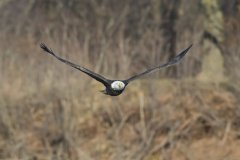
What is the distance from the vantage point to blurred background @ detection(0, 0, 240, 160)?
14500mm

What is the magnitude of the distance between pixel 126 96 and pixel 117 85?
705cm

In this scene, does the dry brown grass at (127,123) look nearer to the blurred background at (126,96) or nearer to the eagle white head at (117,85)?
the blurred background at (126,96)

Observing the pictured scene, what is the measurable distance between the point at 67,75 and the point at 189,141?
2.06 m

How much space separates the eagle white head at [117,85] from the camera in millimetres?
8234

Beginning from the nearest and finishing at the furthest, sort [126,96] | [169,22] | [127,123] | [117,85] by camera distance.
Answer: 1. [117,85]
2. [127,123]
3. [126,96]
4. [169,22]

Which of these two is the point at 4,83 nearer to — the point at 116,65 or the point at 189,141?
the point at 116,65

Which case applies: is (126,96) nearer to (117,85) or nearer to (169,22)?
(169,22)

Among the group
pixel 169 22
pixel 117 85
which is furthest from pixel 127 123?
pixel 117 85

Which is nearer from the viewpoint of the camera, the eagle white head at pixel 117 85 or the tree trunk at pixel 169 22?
the eagle white head at pixel 117 85

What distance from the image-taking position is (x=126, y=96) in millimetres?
15312

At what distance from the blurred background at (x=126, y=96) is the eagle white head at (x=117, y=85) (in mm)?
5712

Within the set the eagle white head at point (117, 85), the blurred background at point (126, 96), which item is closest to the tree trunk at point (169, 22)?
the blurred background at point (126, 96)

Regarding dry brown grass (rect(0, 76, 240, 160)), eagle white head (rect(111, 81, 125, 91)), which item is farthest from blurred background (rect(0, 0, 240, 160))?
eagle white head (rect(111, 81, 125, 91))

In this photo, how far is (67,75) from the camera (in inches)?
576
